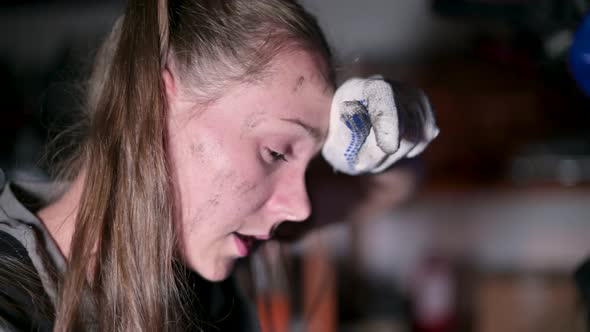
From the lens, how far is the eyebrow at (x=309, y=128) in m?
0.70

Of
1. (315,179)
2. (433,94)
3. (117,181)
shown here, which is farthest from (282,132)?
(433,94)

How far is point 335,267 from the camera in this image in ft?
6.15

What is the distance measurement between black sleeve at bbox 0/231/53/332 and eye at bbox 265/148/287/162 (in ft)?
0.95

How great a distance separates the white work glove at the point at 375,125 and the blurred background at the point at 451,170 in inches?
27.5

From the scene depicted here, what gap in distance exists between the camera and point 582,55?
0.74 m

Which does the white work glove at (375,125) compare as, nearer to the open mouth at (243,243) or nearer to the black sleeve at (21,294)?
the open mouth at (243,243)

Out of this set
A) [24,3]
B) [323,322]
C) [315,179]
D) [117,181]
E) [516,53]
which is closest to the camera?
[117,181]

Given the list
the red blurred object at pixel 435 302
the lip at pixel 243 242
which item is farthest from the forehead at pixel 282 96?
the red blurred object at pixel 435 302

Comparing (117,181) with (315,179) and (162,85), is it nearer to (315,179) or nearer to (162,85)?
(162,85)

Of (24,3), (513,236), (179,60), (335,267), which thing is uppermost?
(179,60)

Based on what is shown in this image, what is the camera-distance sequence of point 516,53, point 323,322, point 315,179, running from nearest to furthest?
point 315,179 < point 323,322 < point 516,53

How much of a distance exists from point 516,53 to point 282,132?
4.06ft

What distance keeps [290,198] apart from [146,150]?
181 mm

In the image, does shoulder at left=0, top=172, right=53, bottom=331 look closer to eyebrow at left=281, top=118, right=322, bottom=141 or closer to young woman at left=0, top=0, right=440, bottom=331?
young woman at left=0, top=0, right=440, bottom=331
